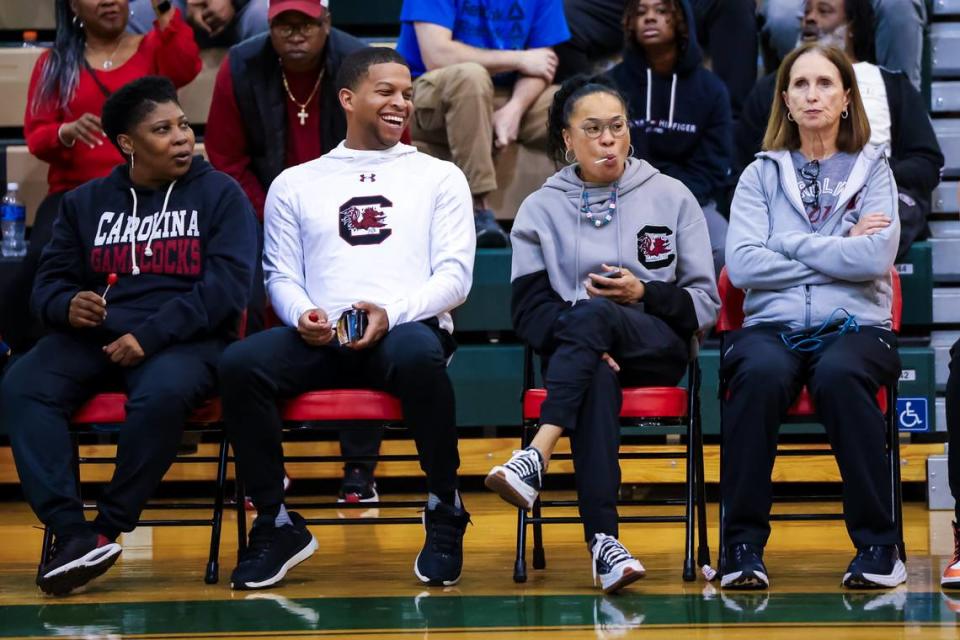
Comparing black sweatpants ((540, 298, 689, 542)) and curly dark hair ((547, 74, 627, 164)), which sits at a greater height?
curly dark hair ((547, 74, 627, 164))

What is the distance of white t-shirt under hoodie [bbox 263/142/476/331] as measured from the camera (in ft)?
12.8

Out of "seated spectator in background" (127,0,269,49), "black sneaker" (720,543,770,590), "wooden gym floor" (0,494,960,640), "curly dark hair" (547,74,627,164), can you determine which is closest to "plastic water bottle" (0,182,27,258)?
"seated spectator in background" (127,0,269,49)

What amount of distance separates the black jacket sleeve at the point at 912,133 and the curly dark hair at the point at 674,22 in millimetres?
714

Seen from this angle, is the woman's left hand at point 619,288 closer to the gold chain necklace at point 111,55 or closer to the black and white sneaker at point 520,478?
the black and white sneaker at point 520,478

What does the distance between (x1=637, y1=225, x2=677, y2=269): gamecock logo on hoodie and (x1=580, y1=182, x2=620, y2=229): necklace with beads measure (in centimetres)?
9

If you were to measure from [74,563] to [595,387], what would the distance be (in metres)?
1.31

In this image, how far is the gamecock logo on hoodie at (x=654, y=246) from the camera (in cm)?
380

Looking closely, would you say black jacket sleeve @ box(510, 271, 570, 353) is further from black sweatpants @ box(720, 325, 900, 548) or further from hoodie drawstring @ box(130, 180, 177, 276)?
hoodie drawstring @ box(130, 180, 177, 276)

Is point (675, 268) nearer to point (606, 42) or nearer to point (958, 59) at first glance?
point (606, 42)

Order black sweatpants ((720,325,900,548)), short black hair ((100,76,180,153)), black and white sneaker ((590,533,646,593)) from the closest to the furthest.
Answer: black and white sneaker ((590,533,646,593)), black sweatpants ((720,325,900,548)), short black hair ((100,76,180,153))

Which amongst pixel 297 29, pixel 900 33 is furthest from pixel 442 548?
pixel 900 33

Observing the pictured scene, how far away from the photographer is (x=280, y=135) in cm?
497

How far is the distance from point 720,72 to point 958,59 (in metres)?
1.08

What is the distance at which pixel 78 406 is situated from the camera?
378cm
